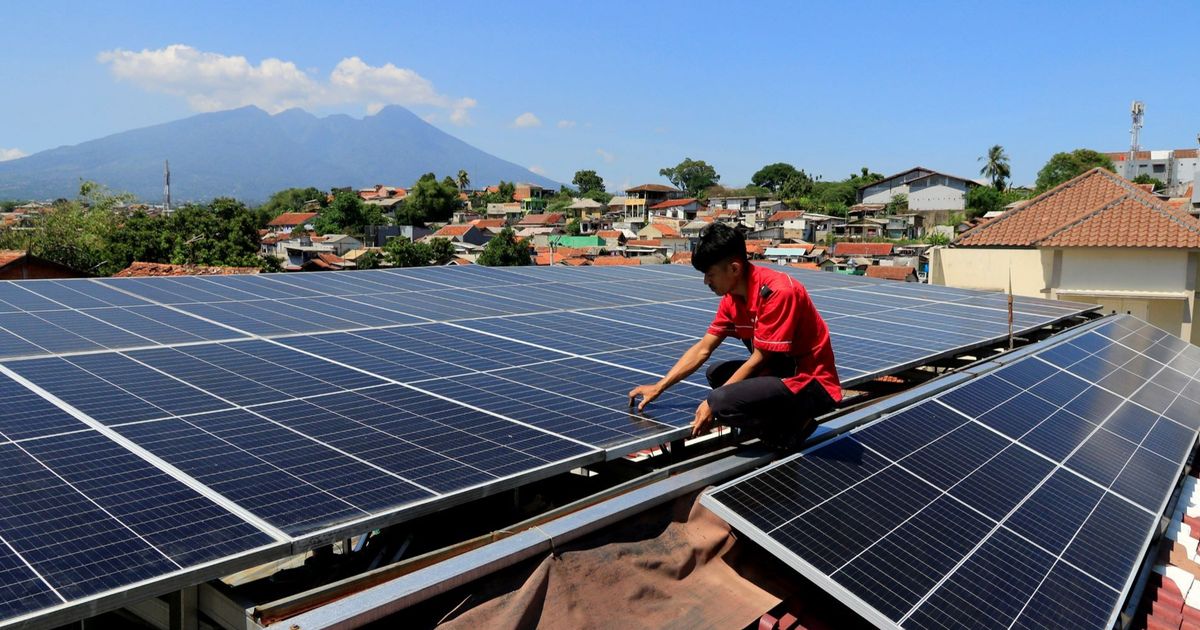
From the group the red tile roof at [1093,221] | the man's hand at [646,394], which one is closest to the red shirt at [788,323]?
the man's hand at [646,394]

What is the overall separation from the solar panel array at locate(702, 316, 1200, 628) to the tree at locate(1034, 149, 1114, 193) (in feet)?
340

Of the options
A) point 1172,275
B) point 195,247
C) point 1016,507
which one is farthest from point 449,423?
point 195,247

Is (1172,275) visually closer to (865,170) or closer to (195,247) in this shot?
(195,247)

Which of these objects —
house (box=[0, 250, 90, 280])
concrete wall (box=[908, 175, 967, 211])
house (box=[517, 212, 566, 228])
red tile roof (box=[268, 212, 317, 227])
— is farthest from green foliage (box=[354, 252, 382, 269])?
concrete wall (box=[908, 175, 967, 211])

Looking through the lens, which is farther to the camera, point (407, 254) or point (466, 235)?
point (466, 235)

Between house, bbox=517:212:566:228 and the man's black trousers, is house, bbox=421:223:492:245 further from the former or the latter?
the man's black trousers

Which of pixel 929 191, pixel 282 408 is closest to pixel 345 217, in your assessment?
pixel 929 191

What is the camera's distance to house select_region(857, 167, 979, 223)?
101062mm

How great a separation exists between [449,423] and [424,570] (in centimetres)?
190

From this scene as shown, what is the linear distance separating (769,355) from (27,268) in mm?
30263

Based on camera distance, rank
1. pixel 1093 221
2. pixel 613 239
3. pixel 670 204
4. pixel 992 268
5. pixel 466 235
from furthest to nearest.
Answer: pixel 670 204, pixel 613 239, pixel 466 235, pixel 992 268, pixel 1093 221

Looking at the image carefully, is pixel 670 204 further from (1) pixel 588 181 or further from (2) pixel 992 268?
(2) pixel 992 268

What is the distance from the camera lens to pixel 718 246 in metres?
5.24

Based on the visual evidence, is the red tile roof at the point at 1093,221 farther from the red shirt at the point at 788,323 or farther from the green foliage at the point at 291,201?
the green foliage at the point at 291,201
